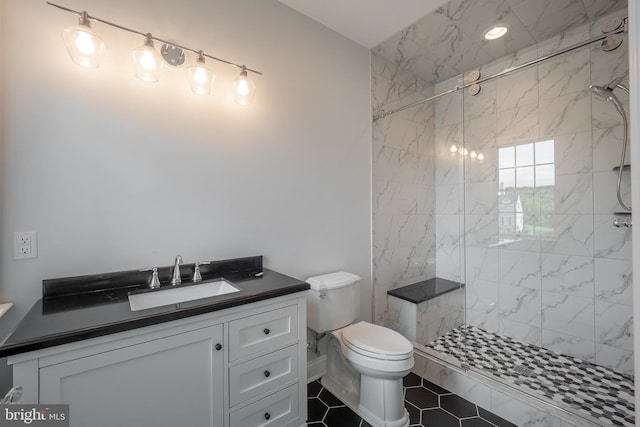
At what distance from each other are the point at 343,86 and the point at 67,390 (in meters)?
2.37

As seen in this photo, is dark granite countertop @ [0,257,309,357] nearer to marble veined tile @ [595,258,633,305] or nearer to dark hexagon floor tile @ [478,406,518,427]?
dark hexagon floor tile @ [478,406,518,427]

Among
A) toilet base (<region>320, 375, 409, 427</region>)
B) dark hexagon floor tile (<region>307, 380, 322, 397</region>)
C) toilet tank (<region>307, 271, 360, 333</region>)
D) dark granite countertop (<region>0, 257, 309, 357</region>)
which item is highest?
dark granite countertop (<region>0, 257, 309, 357</region>)

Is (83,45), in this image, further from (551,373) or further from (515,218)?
(551,373)

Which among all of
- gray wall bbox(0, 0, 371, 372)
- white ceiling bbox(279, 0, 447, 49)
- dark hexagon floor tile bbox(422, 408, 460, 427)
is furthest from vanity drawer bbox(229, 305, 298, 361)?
white ceiling bbox(279, 0, 447, 49)

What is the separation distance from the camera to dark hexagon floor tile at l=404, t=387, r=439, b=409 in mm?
1826

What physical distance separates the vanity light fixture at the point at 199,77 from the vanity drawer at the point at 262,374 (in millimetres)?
1438

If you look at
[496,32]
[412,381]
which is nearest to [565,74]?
[496,32]

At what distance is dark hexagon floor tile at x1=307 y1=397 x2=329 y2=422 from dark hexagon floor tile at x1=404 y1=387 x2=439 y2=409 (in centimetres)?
59

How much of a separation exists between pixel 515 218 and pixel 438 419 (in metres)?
1.81

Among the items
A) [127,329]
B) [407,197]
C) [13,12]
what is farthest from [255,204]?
[407,197]

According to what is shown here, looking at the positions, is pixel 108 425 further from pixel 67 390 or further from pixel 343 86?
pixel 343 86

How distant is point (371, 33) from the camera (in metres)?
2.25

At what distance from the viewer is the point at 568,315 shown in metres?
2.20

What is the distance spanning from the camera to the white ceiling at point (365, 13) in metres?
1.92
